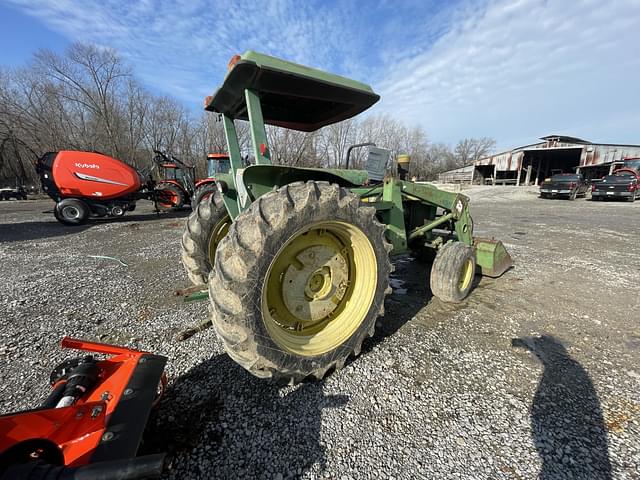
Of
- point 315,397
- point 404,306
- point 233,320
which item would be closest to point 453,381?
point 315,397

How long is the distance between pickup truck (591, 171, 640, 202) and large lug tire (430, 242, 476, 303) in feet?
65.1

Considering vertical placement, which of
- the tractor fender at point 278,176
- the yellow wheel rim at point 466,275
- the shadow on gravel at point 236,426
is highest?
the tractor fender at point 278,176

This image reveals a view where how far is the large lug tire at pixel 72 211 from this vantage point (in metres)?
8.21

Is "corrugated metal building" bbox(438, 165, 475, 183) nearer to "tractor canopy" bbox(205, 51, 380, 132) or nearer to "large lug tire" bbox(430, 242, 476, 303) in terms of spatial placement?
"large lug tire" bbox(430, 242, 476, 303)

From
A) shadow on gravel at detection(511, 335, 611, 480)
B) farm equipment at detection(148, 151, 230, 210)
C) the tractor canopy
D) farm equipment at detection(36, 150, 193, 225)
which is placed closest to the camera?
shadow on gravel at detection(511, 335, 611, 480)

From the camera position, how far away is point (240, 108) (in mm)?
2496

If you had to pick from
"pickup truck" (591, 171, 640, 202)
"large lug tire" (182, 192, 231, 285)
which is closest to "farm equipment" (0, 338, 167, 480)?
"large lug tire" (182, 192, 231, 285)

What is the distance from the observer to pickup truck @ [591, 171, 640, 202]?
617 inches

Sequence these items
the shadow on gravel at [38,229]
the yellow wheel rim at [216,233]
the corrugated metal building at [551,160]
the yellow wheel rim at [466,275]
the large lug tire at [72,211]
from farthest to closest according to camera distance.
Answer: the corrugated metal building at [551,160] < the large lug tire at [72,211] < the shadow on gravel at [38,229] < the yellow wheel rim at [466,275] < the yellow wheel rim at [216,233]

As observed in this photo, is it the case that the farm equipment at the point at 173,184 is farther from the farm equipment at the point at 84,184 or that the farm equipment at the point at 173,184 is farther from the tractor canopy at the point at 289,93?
the tractor canopy at the point at 289,93

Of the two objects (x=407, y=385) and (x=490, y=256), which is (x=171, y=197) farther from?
(x=407, y=385)

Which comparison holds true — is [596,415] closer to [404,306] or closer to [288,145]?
[404,306]

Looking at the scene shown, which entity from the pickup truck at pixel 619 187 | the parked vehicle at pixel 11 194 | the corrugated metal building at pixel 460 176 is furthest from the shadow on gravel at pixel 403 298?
the corrugated metal building at pixel 460 176

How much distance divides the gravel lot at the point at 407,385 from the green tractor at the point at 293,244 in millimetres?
317
